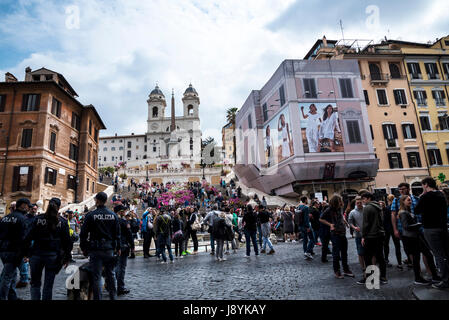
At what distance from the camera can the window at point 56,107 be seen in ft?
85.9

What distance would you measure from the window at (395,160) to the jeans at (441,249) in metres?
26.7

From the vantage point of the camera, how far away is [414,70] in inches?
1216

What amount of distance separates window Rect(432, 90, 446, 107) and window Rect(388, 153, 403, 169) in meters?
7.84

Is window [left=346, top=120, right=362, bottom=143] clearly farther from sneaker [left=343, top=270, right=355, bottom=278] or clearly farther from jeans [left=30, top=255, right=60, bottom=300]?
jeans [left=30, top=255, right=60, bottom=300]

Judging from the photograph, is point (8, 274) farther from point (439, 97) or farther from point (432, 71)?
point (432, 71)

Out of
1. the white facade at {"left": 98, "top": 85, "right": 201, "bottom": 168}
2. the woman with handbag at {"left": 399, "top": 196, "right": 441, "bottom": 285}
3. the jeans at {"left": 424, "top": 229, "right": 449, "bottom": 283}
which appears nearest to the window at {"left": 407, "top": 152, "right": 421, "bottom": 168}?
the woman with handbag at {"left": 399, "top": 196, "right": 441, "bottom": 285}

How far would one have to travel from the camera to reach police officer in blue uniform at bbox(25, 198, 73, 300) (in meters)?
4.26

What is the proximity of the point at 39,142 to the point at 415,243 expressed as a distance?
27.5m

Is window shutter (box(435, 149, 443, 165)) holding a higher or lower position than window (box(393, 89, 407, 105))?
lower

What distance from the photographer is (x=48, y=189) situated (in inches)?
961

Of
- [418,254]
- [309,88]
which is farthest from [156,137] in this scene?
[418,254]

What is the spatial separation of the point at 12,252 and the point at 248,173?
3088 centimetres

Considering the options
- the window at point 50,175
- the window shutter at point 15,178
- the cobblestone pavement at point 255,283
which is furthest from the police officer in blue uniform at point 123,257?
the window shutter at point 15,178
